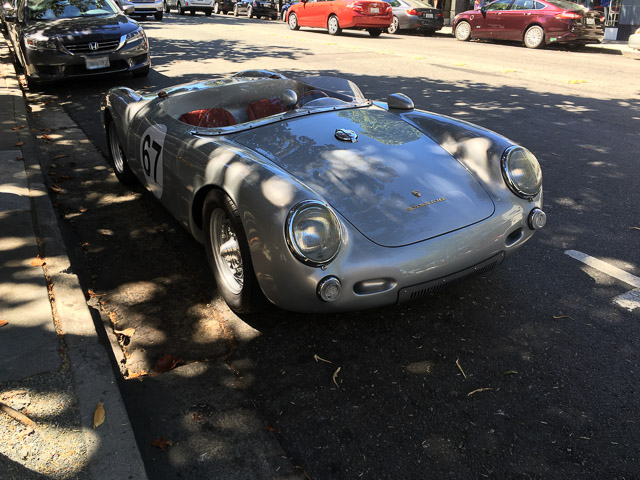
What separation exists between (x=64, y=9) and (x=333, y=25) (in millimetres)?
11439

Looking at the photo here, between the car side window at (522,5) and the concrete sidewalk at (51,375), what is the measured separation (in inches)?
608

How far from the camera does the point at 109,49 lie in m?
9.36

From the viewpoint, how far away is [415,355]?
2.92 metres

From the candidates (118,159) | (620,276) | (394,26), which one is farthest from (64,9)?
(394,26)

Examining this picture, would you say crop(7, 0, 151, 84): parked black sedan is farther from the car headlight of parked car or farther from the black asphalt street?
the black asphalt street

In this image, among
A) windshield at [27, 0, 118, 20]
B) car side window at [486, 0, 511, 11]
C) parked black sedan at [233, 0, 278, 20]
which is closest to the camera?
windshield at [27, 0, 118, 20]

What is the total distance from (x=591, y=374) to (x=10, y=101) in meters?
8.50

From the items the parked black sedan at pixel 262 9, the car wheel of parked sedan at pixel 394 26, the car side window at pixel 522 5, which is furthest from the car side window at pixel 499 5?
the parked black sedan at pixel 262 9

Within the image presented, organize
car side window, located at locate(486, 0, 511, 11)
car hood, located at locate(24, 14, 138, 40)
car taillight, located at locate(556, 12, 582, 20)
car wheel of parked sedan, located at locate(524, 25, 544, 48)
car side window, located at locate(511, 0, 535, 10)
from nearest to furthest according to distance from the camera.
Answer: car hood, located at locate(24, 14, 138, 40) < car taillight, located at locate(556, 12, 582, 20) < car wheel of parked sedan, located at locate(524, 25, 544, 48) < car side window, located at locate(511, 0, 535, 10) < car side window, located at locate(486, 0, 511, 11)

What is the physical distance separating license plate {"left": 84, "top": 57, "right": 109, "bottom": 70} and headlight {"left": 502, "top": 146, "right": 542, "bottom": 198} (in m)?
7.87

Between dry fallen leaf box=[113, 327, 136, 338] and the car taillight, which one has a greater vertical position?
the car taillight

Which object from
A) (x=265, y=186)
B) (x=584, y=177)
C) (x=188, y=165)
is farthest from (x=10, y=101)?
(x=584, y=177)

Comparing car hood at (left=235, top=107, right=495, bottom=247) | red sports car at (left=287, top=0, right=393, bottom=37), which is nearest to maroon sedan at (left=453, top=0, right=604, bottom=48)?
red sports car at (left=287, top=0, right=393, bottom=37)

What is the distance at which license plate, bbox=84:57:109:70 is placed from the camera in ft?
30.1
